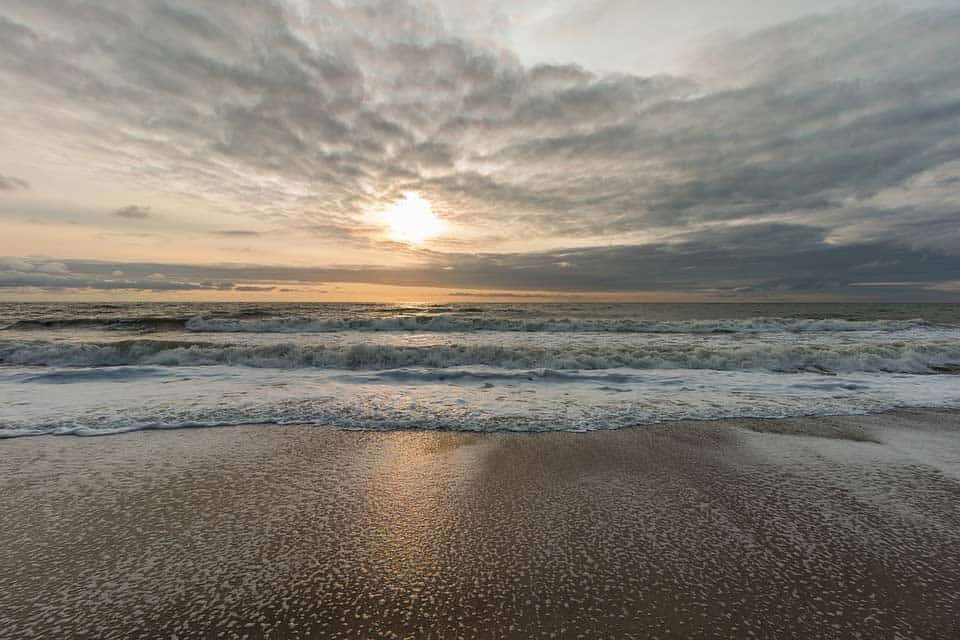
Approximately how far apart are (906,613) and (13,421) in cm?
1017

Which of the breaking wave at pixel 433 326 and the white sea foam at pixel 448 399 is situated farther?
the breaking wave at pixel 433 326

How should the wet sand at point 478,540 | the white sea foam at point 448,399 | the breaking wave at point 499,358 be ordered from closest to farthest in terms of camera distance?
the wet sand at point 478,540 < the white sea foam at point 448,399 < the breaking wave at point 499,358

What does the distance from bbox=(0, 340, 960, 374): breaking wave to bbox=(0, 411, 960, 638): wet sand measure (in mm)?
6746

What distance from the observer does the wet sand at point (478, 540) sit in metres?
2.41

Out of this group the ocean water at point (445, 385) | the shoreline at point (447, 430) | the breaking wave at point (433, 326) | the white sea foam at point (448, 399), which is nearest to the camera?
the shoreline at point (447, 430)

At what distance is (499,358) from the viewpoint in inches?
504

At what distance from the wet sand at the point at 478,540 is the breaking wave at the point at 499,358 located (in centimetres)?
675

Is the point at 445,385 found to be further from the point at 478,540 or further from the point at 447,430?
the point at 478,540

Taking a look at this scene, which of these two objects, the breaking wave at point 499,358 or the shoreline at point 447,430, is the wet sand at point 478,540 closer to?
the shoreline at point 447,430

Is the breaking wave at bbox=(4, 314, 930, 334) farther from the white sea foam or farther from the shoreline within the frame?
the shoreline

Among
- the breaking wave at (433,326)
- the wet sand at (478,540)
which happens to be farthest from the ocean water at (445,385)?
the breaking wave at (433,326)

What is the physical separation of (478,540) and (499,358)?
9.61m

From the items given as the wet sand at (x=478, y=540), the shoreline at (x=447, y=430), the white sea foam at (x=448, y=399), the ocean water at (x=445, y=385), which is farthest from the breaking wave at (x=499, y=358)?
the wet sand at (x=478, y=540)

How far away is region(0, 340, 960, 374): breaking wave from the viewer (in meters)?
12.0
